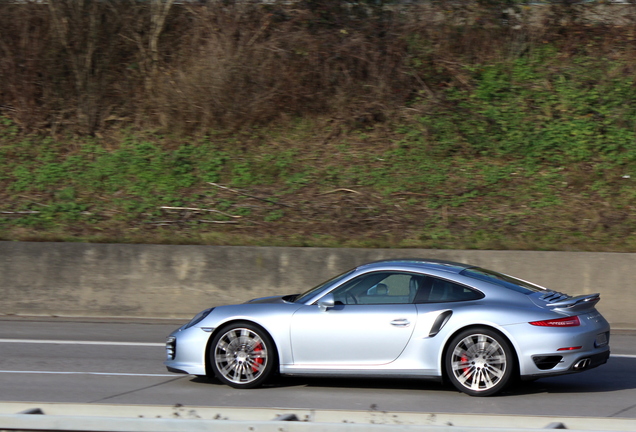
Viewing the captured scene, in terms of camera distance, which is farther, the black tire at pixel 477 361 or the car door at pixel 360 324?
the car door at pixel 360 324

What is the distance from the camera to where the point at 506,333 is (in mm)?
6996

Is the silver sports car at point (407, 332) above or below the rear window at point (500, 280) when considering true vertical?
below

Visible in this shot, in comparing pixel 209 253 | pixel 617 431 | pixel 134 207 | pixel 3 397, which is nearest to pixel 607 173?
pixel 209 253

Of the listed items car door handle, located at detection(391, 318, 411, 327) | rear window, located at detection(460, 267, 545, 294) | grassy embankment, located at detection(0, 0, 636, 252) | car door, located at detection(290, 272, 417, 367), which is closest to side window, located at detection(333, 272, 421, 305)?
car door, located at detection(290, 272, 417, 367)

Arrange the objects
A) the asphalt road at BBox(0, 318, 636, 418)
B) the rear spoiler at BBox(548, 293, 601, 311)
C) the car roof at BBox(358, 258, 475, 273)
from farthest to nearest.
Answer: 1. the car roof at BBox(358, 258, 475, 273)
2. the rear spoiler at BBox(548, 293, 601, 311)
3. the asphalt road at BBox(0, 318, 636, 418)

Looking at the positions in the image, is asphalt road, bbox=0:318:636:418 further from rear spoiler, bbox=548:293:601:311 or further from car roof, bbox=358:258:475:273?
car roof, bbox=358:258:475:273

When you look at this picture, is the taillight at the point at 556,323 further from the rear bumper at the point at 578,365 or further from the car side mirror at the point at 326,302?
the car side mirror at the point at 326,302

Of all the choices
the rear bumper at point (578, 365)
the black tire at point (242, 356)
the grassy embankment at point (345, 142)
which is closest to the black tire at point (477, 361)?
the rear bumper at point (578, 365)

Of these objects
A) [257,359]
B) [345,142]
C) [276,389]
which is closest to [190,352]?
[257,359]

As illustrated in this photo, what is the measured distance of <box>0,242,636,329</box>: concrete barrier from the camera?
42.8ft

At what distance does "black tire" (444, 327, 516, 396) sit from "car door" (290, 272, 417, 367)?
1.56 feet

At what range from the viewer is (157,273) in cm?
1322

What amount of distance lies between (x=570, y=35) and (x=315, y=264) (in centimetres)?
1093

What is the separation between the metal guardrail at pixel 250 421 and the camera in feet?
16.5
